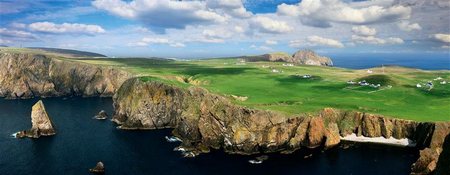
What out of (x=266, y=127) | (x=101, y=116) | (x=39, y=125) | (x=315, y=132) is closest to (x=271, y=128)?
(x=266, y=127)

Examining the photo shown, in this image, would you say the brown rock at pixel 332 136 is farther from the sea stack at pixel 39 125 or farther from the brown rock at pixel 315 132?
the sea stack at pixel 39 125

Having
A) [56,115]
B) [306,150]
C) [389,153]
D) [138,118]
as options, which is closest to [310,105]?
[306,150]

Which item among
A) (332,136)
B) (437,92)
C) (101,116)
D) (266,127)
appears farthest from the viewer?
(101,116)

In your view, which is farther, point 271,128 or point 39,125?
point 39,125

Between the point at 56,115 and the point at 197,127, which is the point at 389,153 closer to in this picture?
the point at 197,127

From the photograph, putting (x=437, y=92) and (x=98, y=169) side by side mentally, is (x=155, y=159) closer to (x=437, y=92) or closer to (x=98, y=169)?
(x=98, y=169)

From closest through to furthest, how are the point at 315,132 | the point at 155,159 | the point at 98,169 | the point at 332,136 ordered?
the point at 98,169
the point at 155,159
the point at 315,132
the point at 332,136

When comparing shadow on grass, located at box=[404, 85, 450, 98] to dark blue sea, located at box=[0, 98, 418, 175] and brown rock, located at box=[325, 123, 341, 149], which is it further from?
brown rock, located at box=[325, 123, 341, 149]

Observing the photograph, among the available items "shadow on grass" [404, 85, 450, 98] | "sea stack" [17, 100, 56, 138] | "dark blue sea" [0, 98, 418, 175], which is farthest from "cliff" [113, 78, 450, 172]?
"shadow on grass" [404, 85, 450, 98]

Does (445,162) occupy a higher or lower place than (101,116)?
higher
